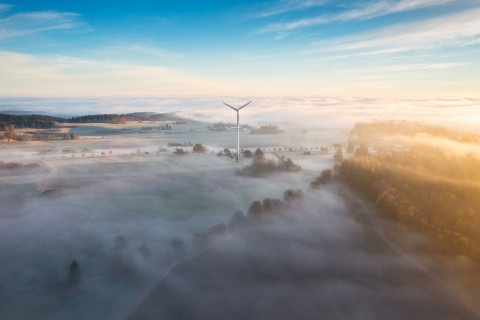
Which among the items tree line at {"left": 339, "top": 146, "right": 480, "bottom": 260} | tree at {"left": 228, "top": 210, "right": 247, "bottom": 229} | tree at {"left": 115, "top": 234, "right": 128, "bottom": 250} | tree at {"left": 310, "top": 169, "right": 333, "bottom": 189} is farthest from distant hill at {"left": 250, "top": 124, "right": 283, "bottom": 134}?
tree at {"left": 115, "top": 234, "right": 128, "bottom": 250}

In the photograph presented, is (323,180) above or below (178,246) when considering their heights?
above

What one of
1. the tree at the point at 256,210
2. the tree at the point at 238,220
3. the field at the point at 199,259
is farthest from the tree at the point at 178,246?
the tree at the point at 256,210

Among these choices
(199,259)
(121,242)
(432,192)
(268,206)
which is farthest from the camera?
(432,192)

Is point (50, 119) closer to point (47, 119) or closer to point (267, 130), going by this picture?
point (47, 119)

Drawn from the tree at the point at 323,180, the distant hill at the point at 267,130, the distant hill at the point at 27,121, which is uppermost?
the distant hill at the point at 27,121

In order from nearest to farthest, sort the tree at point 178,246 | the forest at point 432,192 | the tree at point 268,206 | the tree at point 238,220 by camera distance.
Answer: the tree at point 178,246, the forest at point 432,192, the tree at point 238,220, the tree at point 268,206

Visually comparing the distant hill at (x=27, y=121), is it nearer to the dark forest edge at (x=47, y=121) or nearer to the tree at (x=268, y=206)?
the dark forest edge at (x=47, y=121)

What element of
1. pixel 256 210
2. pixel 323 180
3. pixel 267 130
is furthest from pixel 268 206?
pixel 267 130

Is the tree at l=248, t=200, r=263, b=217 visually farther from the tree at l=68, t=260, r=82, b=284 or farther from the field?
the tree at l=68, t=260, r=82, b=284

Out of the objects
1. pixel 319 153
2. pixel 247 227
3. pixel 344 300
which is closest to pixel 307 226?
pixel 247 227

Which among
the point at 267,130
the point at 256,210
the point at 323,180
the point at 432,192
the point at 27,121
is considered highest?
the point at 27,121

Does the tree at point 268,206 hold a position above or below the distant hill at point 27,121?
below

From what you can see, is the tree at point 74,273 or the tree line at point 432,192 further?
the tree line at point 432,192
